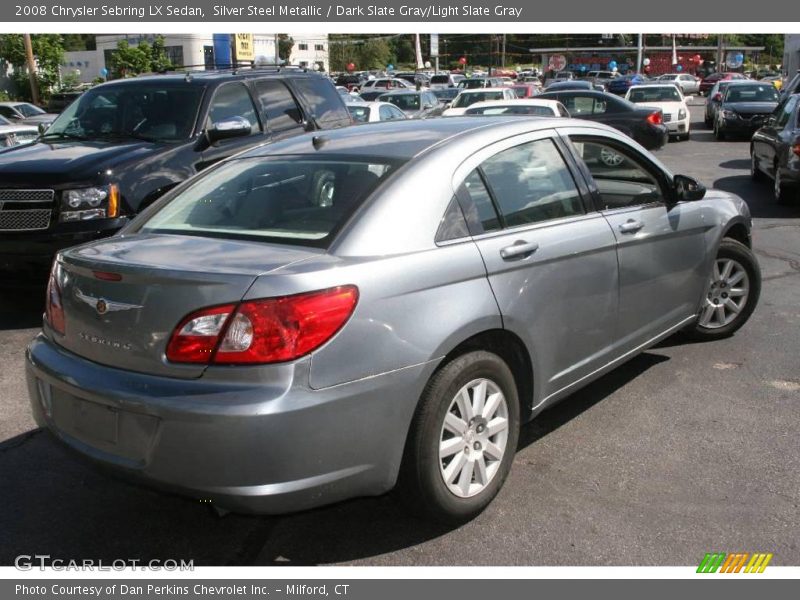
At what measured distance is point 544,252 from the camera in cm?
388

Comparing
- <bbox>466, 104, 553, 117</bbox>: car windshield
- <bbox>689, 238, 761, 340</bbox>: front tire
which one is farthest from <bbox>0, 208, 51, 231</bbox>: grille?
<bbox>466, 104, 553, 117</bbox>: car windshield

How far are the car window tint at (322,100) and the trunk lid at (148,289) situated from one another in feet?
18.4

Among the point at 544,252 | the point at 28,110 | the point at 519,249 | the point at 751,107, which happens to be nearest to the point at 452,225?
the point at 519,249

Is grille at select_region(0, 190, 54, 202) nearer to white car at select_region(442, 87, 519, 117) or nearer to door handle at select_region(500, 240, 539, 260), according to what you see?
door handle at select_region(500, 240, 539, 260)

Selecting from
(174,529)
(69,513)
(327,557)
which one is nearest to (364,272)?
(327,557)

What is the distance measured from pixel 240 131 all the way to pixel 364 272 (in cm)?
476

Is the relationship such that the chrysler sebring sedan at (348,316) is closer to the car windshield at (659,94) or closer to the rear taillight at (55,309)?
the rear taillight at (55,309)

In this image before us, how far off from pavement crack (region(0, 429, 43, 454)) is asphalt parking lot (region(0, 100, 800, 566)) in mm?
11

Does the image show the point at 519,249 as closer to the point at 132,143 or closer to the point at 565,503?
the point at 565,503

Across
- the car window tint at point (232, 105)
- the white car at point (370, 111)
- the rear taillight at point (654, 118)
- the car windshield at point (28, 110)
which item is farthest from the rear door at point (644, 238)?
the car windshield at point (28, 110)

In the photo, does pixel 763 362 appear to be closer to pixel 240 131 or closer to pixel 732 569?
pixel 732 569

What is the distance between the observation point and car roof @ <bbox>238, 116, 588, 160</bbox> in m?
3.84

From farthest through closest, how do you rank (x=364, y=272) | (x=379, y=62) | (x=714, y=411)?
(x=379, y=62), (x=714, y=411), (x=364, y=272)

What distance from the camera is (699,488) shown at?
386 cm
